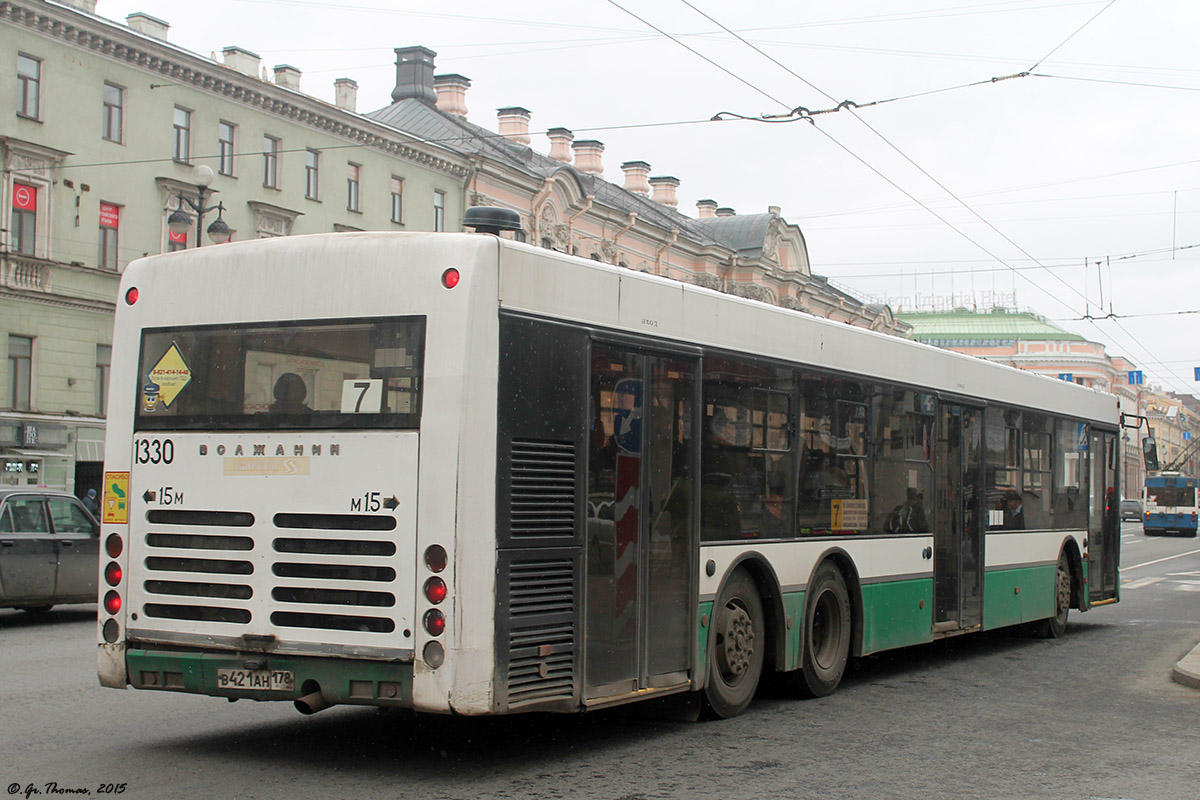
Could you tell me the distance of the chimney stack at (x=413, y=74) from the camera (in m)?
53.8

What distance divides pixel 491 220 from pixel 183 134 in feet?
100

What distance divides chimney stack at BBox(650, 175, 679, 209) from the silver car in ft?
173

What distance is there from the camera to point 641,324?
8477 millimetres

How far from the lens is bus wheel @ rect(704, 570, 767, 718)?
9242mm

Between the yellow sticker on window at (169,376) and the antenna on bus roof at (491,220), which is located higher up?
the antenna on bus roof at (491,220)

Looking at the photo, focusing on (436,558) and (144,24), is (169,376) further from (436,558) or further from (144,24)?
(144,24)

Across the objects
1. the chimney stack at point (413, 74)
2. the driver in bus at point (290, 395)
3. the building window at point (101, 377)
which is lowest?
the driver in bus at point (290, 395)

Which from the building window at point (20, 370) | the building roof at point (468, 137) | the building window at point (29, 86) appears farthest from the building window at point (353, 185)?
the building window at point (20, 370)

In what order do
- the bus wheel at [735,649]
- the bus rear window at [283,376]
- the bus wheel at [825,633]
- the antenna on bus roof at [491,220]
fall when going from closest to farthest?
1. the bus rear window at [283,376]
2. the antenna on bus roof at [491,220]
3. the bus wheel at [735,649]
4. the bus wheel at [825,633]

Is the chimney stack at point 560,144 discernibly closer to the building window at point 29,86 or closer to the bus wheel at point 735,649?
the building window at point 29,86

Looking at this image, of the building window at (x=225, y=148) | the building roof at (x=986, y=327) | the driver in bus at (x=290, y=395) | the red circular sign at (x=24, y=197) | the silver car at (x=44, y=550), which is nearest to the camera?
the driver in bus at (x=290, y=395)

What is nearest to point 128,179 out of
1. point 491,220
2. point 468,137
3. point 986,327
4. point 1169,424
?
point 468,137

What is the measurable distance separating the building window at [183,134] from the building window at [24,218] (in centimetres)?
440

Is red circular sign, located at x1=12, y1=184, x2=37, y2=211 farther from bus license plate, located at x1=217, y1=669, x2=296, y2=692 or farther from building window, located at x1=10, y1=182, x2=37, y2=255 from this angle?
bus license plate, located at x1=217, y1=669, x2=296, y2=692
